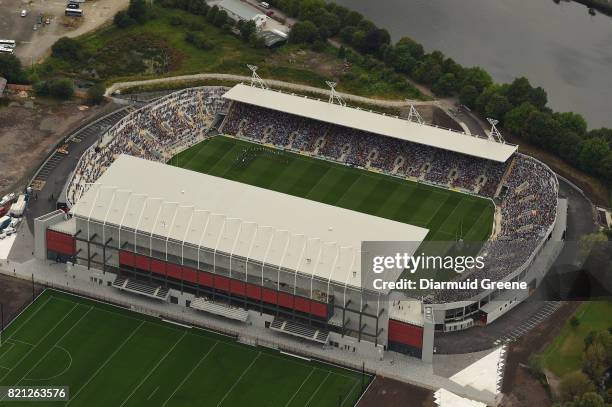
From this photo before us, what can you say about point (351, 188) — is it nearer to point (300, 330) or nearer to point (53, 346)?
point (300, 330)

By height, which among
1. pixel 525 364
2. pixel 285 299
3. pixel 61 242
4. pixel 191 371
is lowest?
pixel 191 371

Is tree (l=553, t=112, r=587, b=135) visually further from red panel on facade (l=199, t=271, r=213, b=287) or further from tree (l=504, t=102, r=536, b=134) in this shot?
red panel on facade (l=199, t=271, r=213, b=287)

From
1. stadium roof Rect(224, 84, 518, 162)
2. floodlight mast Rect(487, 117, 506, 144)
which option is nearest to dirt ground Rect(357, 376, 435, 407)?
stadium roof Rect(224, 84, 518, 162)

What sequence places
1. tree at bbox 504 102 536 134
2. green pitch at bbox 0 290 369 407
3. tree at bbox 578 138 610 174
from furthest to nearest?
tree at bbox 504 102 536 134 < tree at bbox 578 138 610 174 < green pitch at bbox 0 290 369 407

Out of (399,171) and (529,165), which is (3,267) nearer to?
(399,171)

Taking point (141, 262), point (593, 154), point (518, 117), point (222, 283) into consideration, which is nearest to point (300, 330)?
point (222, 283)

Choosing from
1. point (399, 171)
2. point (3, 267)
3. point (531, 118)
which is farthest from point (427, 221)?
point (3, 267)
